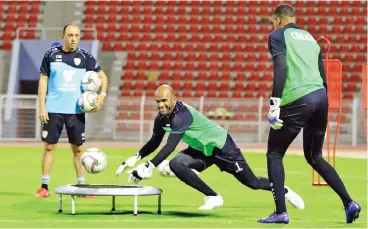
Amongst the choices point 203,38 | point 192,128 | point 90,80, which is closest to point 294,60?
point 192,128

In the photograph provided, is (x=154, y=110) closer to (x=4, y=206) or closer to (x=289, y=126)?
(x=4, y=206)

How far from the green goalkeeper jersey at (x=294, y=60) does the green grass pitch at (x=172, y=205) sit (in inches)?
47.5

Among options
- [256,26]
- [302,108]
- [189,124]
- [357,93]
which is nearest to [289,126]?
[302,108]

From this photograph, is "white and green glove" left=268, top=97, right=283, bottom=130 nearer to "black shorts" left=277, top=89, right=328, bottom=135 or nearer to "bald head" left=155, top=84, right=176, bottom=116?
"black shorts" left=277, top=89, right=328, bottom=135

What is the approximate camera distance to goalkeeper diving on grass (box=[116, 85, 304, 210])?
28.6 feet

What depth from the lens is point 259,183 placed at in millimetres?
9336

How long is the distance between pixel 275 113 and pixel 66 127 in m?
3.71

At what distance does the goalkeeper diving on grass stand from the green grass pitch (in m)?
0.32

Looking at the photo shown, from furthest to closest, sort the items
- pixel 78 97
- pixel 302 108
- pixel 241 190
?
pixel 241 190 < pixel 78 97 < pixel 302 108

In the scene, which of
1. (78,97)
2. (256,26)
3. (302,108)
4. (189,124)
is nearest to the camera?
(302,108)

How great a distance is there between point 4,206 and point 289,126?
137 inches

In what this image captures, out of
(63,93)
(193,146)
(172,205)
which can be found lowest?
(172,205)

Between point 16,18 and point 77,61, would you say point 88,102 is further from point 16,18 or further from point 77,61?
point 16,18

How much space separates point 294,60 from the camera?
26.4 feet
